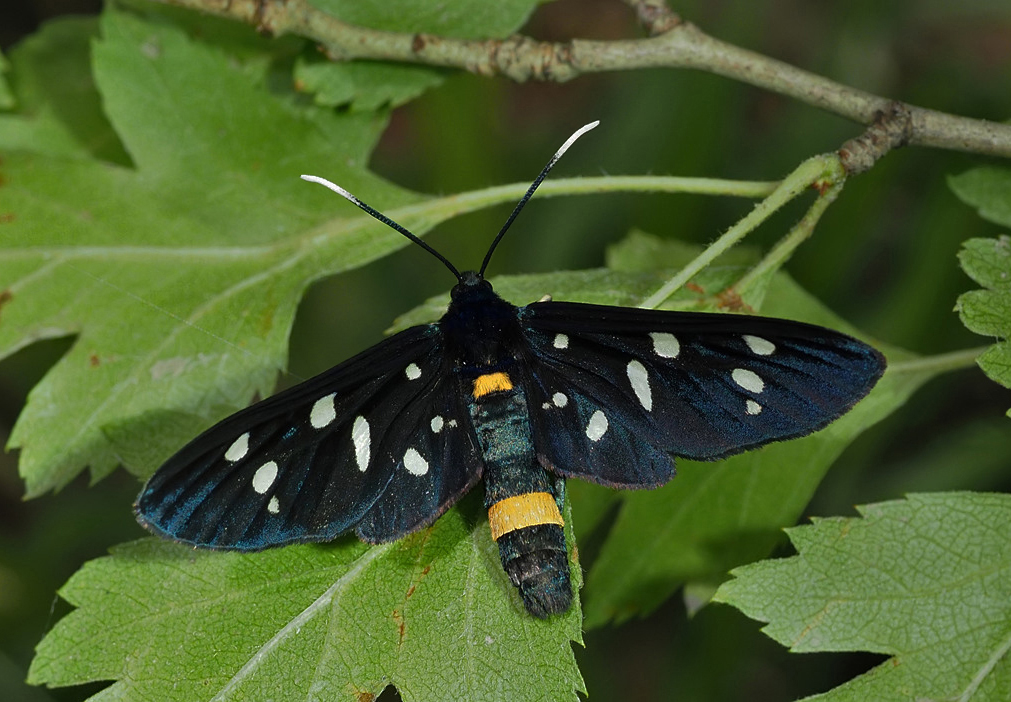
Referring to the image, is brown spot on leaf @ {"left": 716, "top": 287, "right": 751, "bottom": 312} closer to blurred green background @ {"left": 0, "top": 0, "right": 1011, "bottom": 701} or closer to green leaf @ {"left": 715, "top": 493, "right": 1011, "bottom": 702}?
green leaf @ {"left": 715, "top": 493, "right": 1011, "bottom": 702}

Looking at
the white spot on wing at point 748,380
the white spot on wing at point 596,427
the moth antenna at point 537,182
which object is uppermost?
the moth antenna at point 537,182

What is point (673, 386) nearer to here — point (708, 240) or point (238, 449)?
point (238, 449)

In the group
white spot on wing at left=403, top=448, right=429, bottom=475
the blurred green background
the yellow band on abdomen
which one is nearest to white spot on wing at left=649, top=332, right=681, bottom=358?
the yellow band on abdomen

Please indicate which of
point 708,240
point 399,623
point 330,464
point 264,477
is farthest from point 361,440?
point 708,240

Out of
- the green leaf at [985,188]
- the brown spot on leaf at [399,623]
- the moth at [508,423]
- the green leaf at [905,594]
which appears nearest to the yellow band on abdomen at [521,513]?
the moth at [508,423]

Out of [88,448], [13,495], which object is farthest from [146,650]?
[13,495]

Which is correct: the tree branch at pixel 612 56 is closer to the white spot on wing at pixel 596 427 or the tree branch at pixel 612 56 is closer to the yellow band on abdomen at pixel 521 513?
the white spot on wing at pixel 596 427
